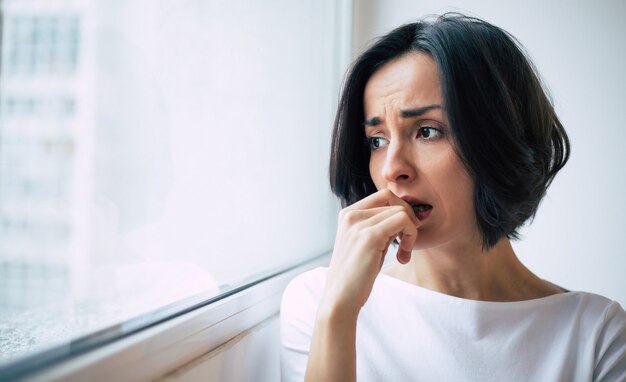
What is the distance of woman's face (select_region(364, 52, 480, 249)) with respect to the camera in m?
0.83

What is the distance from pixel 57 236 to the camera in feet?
1.65

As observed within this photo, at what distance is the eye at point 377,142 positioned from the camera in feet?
3.18

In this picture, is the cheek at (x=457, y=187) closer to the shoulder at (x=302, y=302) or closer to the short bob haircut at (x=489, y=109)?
the short bob haircut at (x=489, y=109)

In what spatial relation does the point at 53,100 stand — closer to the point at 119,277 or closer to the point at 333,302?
the point at 119,277

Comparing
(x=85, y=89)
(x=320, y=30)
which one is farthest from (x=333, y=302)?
(x=320, y=30)

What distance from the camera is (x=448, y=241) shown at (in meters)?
0.90

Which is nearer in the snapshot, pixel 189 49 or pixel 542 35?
pixel 189 49

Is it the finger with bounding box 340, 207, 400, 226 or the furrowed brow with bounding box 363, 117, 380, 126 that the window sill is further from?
the furrowed brow with bounding box 363, 117, 380, 126

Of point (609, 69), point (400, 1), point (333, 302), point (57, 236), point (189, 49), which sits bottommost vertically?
point (333, 302)

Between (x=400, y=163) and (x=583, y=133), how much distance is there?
3.16 ft

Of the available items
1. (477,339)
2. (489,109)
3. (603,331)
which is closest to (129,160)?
(489,109)

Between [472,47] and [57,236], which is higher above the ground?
[472,47]

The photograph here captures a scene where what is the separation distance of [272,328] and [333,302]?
36 cm

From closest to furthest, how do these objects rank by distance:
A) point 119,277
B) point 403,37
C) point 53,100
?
point 53,100 → point 119,277 → point 403,37
